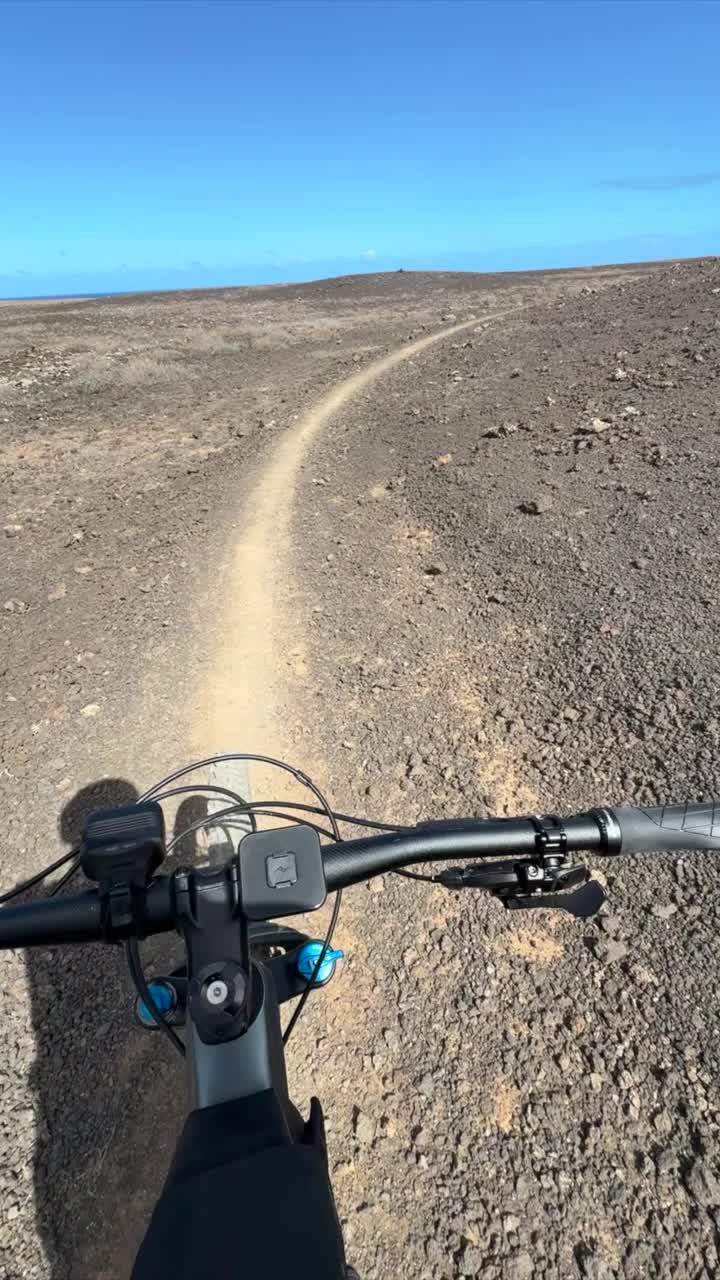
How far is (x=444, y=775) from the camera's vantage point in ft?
16.2

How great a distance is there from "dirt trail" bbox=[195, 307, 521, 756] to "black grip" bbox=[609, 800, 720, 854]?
12.5 feet

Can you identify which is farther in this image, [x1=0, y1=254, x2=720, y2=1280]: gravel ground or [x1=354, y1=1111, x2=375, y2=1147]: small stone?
[x1=354, y1=1111, x2=375, y2=1147]: small stone

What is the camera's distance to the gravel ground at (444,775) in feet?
8.82

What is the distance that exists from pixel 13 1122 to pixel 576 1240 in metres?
2.62

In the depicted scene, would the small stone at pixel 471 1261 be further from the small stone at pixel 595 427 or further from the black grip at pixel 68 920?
the small stone at pixel 595 427

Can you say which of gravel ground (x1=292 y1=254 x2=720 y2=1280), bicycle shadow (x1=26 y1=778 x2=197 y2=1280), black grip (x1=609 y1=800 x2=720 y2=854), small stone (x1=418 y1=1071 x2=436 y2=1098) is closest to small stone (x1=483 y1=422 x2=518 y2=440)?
gravel ground (x1=292 y1=254 x2=720 y2=1280)

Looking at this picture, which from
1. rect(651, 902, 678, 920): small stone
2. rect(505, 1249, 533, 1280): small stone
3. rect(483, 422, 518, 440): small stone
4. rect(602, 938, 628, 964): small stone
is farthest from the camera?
rect(483, 422, 518, 440): small stone

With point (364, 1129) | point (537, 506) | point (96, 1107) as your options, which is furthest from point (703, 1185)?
point (537, 506)

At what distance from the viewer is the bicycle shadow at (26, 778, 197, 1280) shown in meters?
2.61

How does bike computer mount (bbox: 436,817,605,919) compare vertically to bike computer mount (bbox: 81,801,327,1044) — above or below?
below

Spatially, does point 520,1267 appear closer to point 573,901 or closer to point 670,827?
point 573,901

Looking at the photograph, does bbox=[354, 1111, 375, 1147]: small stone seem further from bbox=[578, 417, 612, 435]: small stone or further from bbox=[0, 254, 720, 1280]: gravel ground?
bbox=[578, 417, 612, 435]: small stone

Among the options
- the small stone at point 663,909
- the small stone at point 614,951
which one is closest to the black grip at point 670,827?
the small stone at point 614,951

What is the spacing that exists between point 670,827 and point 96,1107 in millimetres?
3046
